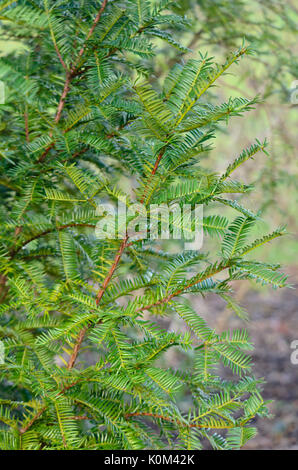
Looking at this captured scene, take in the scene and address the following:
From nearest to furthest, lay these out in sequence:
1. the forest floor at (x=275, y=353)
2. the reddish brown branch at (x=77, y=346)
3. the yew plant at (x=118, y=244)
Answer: the yew plant at (x=118, y=244) → the reddish brown branch at (x=77, y=346) → the forest floor at (x=275, y=353)

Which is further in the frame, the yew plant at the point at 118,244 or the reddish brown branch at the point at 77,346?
the reddish brown branch at the point at 77,346

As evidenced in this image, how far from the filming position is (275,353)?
3678 millimetres

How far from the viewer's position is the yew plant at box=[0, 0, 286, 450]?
0.71m

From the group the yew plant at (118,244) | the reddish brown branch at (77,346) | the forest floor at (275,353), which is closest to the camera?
the yew plant at (118,244)

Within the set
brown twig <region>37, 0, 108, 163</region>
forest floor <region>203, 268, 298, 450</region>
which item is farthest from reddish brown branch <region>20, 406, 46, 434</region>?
forest floor <region>203, 268, 298, 450</region>

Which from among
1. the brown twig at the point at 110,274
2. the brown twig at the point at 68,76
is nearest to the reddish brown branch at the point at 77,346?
the brown twig at the point at 110,274

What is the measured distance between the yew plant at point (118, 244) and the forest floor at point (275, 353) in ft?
5.47

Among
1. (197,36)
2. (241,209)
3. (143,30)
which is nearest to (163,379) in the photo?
(241,209)

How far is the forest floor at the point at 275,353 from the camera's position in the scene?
273cm

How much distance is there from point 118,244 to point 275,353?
3223 mm

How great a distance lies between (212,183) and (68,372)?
40 cm

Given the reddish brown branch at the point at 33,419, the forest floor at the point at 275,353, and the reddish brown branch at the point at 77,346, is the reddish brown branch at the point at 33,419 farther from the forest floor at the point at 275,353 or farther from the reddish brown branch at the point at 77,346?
the forest floor at the point at 275,353

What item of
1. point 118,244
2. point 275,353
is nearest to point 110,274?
point 118,244
